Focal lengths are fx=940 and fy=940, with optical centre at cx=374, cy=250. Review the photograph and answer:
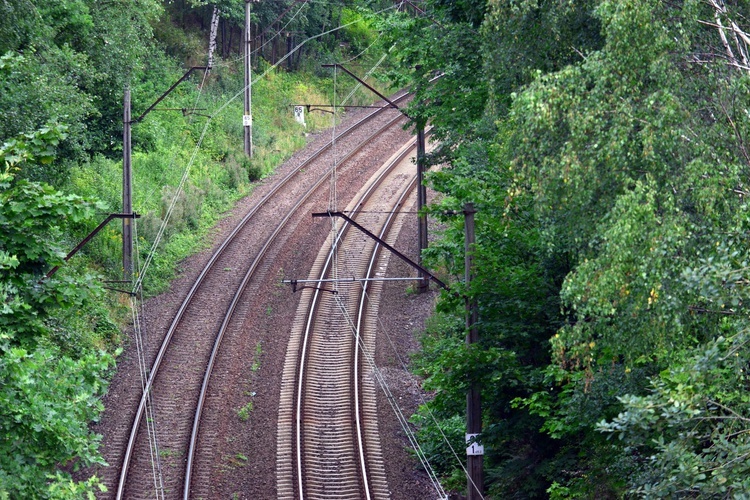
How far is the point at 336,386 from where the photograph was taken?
23.0 m

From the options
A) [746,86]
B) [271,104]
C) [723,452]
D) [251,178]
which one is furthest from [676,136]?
[271,104]

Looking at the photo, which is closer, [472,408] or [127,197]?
[472,408]

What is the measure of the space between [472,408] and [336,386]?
7.24 metres

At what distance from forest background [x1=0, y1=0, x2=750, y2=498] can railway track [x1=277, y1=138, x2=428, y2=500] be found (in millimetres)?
1675

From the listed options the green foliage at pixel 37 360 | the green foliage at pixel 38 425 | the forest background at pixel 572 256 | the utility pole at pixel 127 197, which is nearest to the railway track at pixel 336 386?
the forest background at pixel 572 256

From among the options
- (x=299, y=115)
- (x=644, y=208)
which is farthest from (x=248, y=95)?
(x=644, y=208)

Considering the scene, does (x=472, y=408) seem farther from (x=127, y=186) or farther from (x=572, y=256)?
(x=127, y=186)

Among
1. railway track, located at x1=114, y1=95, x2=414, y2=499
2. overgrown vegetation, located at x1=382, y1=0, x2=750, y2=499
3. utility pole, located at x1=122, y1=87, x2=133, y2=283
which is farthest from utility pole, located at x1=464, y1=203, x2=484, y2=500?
utility pole, located at x1=122, y1=87, x2=133, y2=283

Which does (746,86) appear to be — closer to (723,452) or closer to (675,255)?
(675,255)

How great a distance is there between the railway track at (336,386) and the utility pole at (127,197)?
505cm

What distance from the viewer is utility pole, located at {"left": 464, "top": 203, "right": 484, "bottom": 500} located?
52.2 feet

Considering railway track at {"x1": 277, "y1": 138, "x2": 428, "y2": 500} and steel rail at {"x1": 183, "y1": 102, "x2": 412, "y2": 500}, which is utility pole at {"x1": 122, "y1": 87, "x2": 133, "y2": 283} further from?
railway track at {"x1": 277, "y1": 138, "x2": 428, "y2": 500}

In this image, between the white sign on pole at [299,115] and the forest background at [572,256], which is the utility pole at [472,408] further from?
the white sign on pole at [299,115]

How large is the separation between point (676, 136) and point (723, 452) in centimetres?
296
